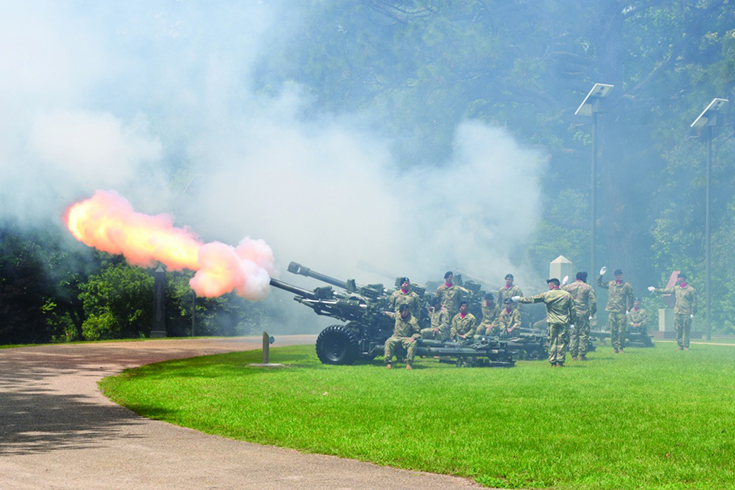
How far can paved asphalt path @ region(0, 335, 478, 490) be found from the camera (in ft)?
26.3

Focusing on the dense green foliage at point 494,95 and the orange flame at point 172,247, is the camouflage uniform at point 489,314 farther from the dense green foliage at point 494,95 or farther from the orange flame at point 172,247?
the dense green foliage at point 494,95

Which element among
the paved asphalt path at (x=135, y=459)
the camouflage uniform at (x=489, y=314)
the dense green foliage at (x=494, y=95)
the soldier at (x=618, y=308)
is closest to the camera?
the paved asphalt path at (x=135, y=459)

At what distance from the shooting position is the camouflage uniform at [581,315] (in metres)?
21.7

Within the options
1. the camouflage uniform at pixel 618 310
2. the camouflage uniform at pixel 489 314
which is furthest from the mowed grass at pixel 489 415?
the camouflage uniform at pixel 618 310

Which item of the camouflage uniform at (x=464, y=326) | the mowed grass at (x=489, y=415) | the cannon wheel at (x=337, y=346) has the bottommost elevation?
the mowed grass at (x=489, y=415)

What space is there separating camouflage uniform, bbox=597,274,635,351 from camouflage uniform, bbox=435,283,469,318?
3.91m

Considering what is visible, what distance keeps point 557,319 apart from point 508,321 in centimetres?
436

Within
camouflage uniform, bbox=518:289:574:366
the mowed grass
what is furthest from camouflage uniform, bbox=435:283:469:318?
the mowed grass

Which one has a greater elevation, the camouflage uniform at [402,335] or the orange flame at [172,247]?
the orange flame at [172,247]

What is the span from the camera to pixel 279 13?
44.6 metres

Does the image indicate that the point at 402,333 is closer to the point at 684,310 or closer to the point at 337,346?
the point at 337,346

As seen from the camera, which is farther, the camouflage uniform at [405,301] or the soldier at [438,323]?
the soldier at [438,323]

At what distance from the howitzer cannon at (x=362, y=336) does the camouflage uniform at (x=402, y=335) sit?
0.26 m

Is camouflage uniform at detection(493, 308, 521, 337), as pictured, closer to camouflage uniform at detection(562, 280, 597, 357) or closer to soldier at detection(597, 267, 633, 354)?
camouflage uniform at detection(562, 280, 597, 357)
